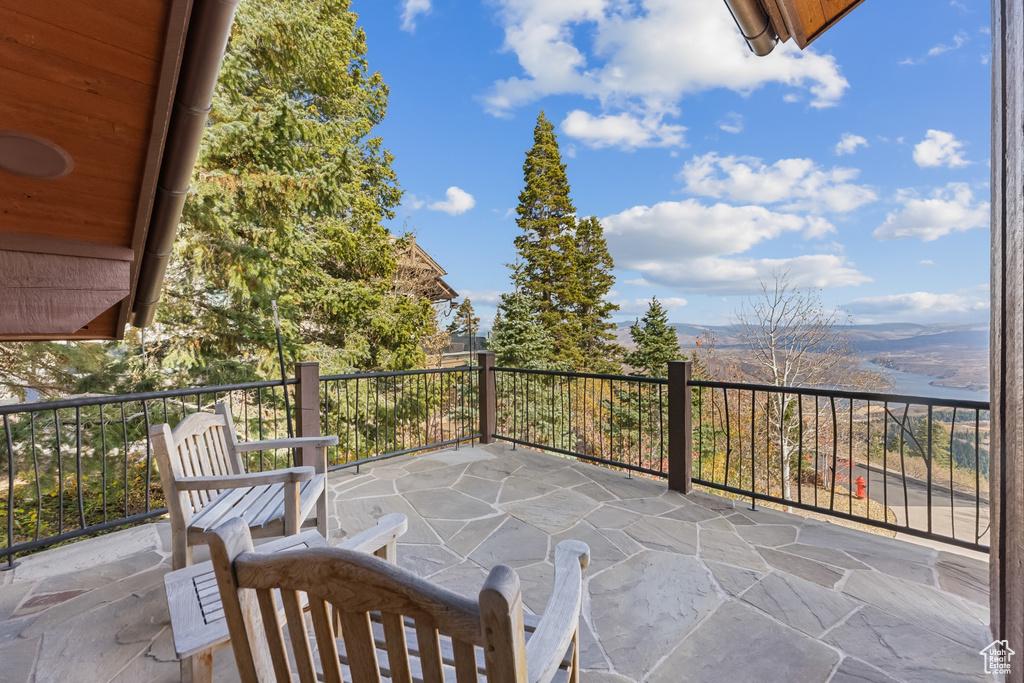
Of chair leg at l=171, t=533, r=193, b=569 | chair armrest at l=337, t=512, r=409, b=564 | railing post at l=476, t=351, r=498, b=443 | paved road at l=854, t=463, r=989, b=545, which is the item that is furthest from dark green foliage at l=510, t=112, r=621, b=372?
chair armrest at l=337, t=512, r=409, b=564

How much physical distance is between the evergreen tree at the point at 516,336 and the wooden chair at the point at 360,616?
1067cm

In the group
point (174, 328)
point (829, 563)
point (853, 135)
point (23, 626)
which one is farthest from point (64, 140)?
point (853, 135)

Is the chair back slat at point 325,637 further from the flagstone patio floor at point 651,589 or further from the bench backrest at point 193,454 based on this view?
the bench backrest at point 193,454

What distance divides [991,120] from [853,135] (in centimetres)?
1851

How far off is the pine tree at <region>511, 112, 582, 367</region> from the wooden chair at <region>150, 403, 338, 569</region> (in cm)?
1144

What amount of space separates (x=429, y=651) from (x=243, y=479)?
5.19 ft

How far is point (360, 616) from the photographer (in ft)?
2.23

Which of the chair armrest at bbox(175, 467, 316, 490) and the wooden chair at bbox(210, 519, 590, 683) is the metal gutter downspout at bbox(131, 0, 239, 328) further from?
the wooden chair at bbox(210, 519, 590, 683)

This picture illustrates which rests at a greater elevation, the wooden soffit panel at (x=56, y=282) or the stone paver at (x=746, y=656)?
the wooden soffit panel at (x=56, y=282)

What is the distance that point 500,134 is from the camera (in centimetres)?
1962

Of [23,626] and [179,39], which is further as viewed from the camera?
[23,626]

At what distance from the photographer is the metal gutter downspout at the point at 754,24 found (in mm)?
1841

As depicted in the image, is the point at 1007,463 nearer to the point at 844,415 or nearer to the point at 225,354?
the point at 225,354

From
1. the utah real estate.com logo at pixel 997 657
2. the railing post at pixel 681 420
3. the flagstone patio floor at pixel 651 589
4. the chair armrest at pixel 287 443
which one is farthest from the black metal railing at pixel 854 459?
the chair armrest at pixel 287 443
